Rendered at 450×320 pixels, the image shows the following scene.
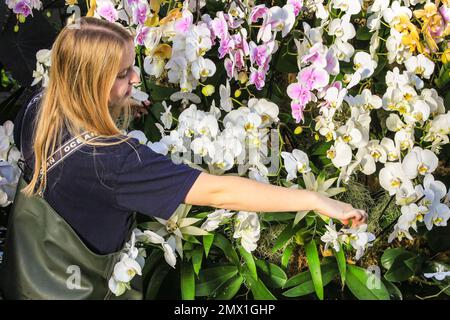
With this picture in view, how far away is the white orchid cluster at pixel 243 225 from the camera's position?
227cm

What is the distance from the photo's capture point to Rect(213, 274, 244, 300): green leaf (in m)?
2.35

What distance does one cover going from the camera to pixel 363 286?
236 cm

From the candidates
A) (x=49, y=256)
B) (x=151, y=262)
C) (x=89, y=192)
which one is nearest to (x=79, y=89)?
(x=89, y=192)

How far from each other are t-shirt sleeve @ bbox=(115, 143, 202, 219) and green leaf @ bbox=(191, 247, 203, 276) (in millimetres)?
506

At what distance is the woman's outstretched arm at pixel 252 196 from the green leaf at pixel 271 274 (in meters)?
0.64

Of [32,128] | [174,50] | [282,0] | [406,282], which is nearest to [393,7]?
[282,0]

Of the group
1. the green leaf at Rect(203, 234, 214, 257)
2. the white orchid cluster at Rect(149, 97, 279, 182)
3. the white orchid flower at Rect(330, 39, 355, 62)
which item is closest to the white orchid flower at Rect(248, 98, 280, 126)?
the white orchid cluster at Rect(149, 97, 279, 182)

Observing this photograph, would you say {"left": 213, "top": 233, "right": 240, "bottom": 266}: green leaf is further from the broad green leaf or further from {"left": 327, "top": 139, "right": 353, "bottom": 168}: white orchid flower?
{"left": 327, "top": 139, "right": 353, "bottom": 168}: white orchid flower

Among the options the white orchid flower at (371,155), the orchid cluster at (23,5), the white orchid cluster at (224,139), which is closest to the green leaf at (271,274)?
the white orchid cluster at (224,139)

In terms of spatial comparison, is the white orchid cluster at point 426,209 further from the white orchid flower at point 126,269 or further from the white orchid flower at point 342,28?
the white orchid flower at point 126,269

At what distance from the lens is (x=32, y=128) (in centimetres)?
194

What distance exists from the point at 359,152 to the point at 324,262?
1.05ft

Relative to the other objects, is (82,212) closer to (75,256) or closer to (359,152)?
(75,256)

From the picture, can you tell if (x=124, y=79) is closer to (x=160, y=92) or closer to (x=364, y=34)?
(x=160, y=92)
